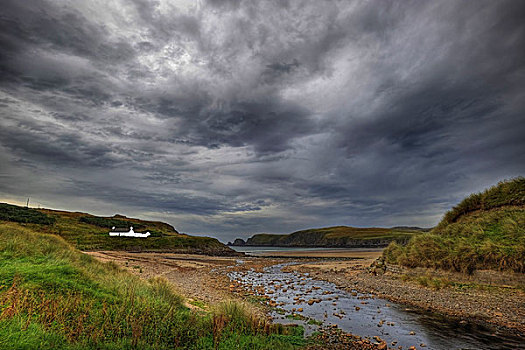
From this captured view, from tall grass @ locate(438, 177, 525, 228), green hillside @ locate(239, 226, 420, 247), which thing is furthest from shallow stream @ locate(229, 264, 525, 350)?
green hillside @ locate(239, 226, 420, 247)

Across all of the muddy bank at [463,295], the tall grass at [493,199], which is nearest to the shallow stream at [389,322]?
the muddy bank at [463,295]

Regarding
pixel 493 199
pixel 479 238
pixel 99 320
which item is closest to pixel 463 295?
pixel 479 238

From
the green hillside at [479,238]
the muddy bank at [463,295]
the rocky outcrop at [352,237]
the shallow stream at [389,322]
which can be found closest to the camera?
the shallow stream at [389,322]

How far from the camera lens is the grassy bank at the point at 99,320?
7.04 metres

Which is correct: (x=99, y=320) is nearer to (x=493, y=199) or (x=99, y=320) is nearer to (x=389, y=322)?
(x=389, y=322)

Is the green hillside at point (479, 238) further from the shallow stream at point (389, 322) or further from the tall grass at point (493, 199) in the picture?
the shallow stream at point (389, 322)

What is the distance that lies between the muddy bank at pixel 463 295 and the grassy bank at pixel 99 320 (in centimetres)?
931

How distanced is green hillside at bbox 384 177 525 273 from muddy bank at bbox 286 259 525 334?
95 centimetres

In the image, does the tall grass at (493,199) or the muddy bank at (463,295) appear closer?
the muddy bank at (463,295)

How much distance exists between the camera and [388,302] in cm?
1748

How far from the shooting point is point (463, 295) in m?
17.0

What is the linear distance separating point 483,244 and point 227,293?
18.2 m

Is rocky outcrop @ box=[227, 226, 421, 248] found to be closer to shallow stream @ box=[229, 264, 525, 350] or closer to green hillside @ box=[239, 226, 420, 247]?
green hillside @ box=[239, 226, 420, 247]

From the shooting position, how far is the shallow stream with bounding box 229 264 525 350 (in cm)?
1038
